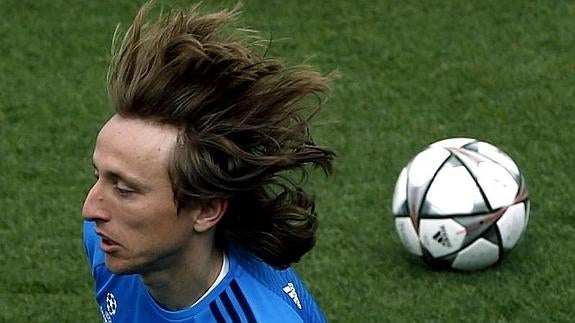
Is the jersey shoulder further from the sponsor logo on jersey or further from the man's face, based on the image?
the man's face

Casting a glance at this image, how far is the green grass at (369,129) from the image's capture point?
577 cm

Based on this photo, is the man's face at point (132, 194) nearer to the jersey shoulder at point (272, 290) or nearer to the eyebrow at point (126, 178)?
the eyebrow at point (126, 178)

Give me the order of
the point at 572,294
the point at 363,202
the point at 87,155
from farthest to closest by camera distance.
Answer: the point at 87,155, the point at 363,202, the point at 572,294

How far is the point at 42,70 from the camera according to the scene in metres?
8.40

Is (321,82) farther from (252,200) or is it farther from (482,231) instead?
(482,231)

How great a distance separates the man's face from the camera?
312 centimetres

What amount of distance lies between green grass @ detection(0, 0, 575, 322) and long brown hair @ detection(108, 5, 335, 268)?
118cm

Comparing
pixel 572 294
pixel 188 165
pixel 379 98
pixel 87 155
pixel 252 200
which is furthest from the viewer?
pixel 379 98

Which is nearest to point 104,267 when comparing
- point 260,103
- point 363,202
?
point 260,103

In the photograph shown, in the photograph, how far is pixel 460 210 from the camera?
18.9 feet

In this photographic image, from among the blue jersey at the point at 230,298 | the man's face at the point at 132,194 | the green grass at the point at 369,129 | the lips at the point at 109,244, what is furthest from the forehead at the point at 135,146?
the green grass at the point at 369,129

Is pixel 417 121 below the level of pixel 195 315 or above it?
below

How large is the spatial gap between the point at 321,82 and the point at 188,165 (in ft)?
1.39

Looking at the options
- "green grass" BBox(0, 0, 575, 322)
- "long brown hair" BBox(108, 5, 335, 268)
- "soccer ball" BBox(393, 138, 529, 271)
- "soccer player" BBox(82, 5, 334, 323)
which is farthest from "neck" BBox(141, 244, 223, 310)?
"soccer ball" BBox(393, 138, 529, 271)
